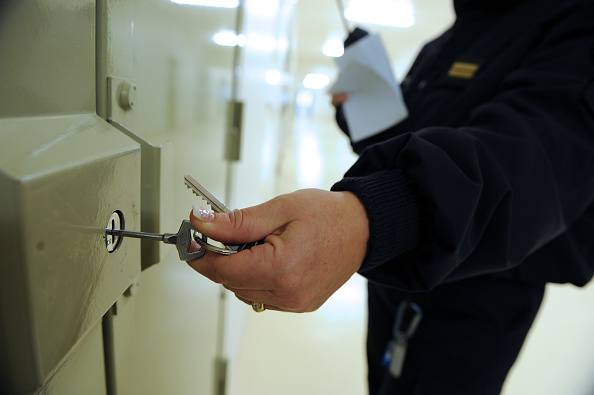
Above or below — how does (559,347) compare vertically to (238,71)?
below

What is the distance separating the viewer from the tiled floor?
4.43ft

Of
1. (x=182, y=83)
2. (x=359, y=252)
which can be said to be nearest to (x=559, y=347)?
(x=359, y=252)

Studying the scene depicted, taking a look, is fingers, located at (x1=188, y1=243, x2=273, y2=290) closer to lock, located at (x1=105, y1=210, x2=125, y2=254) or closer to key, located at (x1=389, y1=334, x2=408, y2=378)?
lock, located at (x1=105, y1=210, x2=125, y2=254)

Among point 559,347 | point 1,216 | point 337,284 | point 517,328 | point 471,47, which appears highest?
point 471,47

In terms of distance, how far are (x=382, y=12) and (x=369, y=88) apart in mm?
4626

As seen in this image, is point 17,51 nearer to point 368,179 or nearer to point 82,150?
point 82,150

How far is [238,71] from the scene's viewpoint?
885mm

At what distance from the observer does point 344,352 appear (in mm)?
1549

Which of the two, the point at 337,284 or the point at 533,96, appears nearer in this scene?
the point at 337,284

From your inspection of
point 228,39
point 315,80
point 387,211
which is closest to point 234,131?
point 228,39

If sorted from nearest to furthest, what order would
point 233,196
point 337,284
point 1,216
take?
point 1,216
point 337,284
point 233,196

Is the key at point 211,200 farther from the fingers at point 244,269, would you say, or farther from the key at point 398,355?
the key at point 398,355

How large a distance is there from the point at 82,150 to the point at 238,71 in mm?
732

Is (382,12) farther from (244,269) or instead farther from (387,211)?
(244,269)
